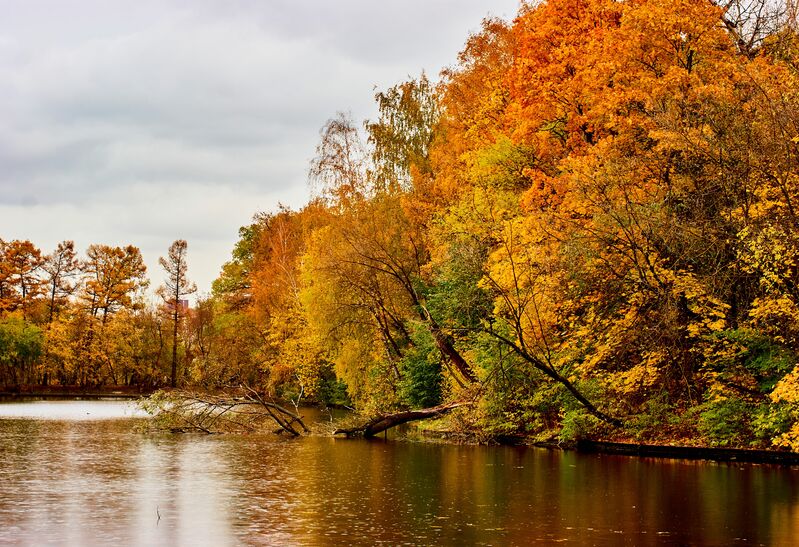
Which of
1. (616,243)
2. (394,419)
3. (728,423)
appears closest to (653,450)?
(728,423)

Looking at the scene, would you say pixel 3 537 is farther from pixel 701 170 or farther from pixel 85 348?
pixel 85 348

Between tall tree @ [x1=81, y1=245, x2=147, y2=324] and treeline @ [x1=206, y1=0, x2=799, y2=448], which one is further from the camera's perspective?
tall tree @ [x1=81, y1=245, x2=147, y2=324]

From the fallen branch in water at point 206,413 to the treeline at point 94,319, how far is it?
159 feet

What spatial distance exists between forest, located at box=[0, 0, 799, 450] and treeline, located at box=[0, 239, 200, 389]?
41.1m

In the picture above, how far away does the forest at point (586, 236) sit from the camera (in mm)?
25688

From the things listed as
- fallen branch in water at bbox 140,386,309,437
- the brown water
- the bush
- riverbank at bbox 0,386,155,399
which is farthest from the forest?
riverbank at bbox 0,386,155,399

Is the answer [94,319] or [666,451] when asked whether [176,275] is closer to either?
[94,319]

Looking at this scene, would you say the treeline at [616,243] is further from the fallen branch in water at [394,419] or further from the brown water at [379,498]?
the brown water at [379,498]

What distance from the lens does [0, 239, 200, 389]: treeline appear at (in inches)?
3317

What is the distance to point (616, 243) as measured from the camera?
27.6 metres

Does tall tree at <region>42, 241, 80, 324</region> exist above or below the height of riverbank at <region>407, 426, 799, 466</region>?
above

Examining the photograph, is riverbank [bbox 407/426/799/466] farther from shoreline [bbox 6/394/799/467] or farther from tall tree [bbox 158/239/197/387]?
tall tree [bbox 158/239/197/387]

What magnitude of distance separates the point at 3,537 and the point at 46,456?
47.0ft

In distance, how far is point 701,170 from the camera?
2755cm
